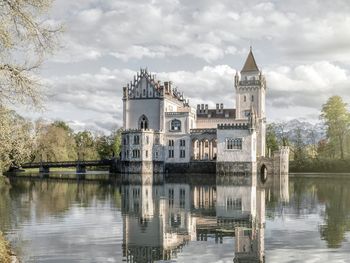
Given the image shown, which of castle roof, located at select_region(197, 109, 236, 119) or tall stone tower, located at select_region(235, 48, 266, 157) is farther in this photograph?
castle roof, located at select_region(197, 109, 236, 119)

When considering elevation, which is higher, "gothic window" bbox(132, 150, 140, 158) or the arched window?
the arched window

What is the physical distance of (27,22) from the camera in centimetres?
1389

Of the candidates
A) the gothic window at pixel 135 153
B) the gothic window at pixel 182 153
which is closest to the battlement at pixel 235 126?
the gothic window at pixel 182 153

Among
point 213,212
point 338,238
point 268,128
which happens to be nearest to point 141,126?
point 268,128

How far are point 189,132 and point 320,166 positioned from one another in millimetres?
23064

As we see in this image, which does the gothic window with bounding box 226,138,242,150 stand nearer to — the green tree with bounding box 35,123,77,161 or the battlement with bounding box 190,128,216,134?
the battlement with bounding box 190,128,216,134

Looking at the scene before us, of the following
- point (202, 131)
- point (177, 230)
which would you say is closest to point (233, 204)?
point (177, 230)

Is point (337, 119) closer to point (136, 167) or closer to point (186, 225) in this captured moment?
point (136, 167)

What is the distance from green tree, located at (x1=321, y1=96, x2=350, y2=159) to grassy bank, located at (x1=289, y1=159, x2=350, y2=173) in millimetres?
1599

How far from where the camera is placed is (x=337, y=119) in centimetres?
8500

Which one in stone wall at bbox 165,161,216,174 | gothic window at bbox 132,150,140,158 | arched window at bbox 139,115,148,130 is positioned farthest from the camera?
arched window at bbox 139,115,148,130

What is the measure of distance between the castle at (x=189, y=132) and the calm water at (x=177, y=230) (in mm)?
46142

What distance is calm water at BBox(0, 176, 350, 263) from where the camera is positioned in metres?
16.2

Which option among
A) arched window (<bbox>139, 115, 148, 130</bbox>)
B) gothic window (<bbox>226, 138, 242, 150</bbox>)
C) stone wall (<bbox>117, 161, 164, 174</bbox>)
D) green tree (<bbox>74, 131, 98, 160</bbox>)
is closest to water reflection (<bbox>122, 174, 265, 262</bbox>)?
stone wall (<bbox>117, 161, 164, 174</bbox>)
